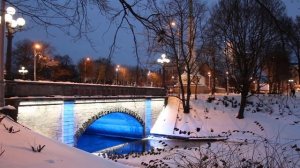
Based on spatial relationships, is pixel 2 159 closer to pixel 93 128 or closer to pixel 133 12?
pixel 133 12

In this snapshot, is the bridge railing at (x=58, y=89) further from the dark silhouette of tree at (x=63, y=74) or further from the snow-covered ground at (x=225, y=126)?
the dark silhouette of tree at (x=63, y=74)

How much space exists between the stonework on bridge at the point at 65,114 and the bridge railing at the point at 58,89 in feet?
1.57

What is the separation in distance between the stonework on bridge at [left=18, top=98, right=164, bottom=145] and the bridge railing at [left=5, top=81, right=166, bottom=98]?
0.48 m

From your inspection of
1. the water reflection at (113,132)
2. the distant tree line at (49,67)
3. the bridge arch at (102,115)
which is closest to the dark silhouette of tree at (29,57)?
the distant tree line at (49,67)

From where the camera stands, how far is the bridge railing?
2061cm

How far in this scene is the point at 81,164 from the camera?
6266 millimetres

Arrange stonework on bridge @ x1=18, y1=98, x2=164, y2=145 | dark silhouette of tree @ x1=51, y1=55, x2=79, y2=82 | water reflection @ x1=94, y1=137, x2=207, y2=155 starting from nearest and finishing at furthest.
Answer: stonework on bridge @ x1=18, y1=98, x2=164, y2=145 < water reflection @ x1=94, y1=137, x2=207, y2=155 < dark silhouette of tree @ x1=51, y1=55, x2=79, y2=82

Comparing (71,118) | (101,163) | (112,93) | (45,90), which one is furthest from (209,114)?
(101,163)

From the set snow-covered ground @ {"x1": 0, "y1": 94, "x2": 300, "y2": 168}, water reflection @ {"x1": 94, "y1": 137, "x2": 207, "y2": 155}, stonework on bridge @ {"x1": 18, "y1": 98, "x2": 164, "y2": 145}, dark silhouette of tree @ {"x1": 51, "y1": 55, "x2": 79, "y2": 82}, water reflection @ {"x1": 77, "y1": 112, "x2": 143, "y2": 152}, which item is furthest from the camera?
dark silhouette of tree @ {"x1": 51, "y1": 55, "x2": 79, "y2": 82}

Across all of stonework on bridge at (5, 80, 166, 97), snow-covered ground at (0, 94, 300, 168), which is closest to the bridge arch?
stonework on bridge at (5, 80, 166, 97)

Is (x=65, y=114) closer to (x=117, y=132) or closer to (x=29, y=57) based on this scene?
(x=117, y=132)

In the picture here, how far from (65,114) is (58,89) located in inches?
64.5

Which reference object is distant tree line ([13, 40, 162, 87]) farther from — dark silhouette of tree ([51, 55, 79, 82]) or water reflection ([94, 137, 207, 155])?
water reflection ([94, 137, 207, 155])

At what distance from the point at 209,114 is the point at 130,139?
6.87m
